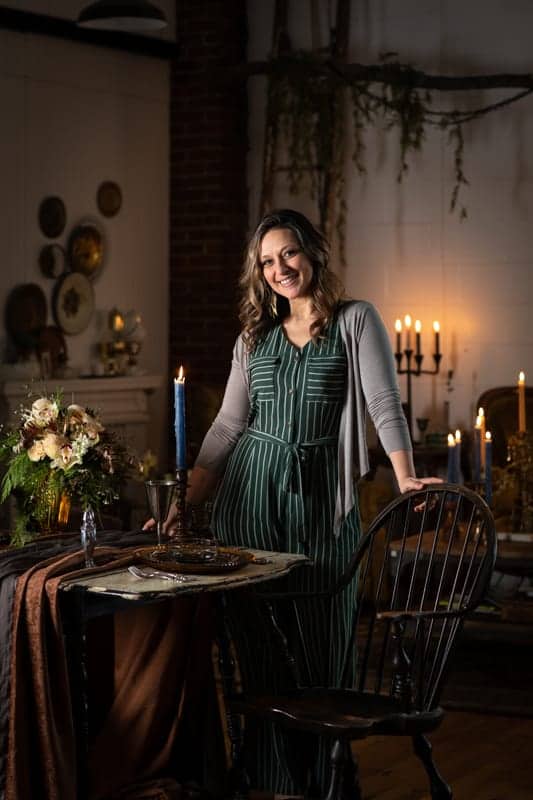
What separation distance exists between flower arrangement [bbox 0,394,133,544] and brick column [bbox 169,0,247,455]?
3.94 meters

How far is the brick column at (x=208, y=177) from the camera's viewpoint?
25.0 feet

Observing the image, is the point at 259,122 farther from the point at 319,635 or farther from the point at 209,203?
the point at 319,635

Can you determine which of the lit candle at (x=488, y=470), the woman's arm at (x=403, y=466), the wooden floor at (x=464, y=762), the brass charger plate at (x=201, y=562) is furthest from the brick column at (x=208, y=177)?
→ the brass charger plate at (x=201, y=562)

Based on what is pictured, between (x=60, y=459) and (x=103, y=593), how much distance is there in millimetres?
635

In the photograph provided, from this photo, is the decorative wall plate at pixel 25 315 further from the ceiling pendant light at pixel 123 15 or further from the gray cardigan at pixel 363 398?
the gray cardigan at pixel 363 398

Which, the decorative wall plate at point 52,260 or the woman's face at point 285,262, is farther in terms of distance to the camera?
the decorative wall plate at point 52,260

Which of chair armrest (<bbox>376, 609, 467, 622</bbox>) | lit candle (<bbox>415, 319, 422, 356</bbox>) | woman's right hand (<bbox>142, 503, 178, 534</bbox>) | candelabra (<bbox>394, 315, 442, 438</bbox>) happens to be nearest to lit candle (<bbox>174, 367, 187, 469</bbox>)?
woman's right hand (<bbox>142, 503, 178, 534</bbox>)

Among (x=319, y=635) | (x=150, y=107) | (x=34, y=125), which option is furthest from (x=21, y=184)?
(x=319, y=635)

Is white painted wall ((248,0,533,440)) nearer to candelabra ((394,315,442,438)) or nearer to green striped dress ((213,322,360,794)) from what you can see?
candelabra ((394,315,442,438))

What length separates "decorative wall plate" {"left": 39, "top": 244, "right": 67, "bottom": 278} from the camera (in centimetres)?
694

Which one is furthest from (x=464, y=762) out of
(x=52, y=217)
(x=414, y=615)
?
(x=52, y=217)

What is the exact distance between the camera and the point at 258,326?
369cm

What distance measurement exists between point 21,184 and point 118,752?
3.79 meters

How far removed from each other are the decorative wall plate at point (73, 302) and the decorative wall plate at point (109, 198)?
410 millimetres
